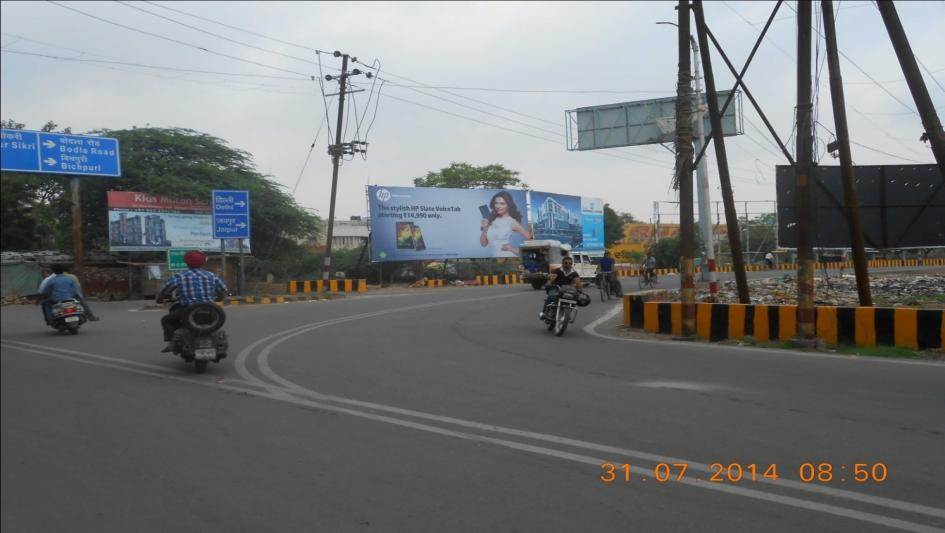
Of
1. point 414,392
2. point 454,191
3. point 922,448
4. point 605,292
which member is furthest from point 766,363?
point 454,191

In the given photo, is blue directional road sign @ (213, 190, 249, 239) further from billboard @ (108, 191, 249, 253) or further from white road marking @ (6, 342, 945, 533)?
white road marking @ (6, 342, 945, 533)

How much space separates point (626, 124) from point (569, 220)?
24.3 meters

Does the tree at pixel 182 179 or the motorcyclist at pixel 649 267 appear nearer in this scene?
the motorcyclist at pixel 649 267

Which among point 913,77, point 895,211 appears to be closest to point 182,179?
point 895,211

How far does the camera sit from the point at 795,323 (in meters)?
12.1

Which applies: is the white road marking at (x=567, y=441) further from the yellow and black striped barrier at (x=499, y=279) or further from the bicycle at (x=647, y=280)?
the yellow and black striped barrier at (x=499, y=279)

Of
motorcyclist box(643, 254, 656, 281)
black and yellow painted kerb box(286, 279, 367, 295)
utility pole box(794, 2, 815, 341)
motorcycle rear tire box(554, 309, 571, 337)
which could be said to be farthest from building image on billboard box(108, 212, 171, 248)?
utility pole box(794, 2, 815, 341)

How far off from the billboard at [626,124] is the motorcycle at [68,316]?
2425 centimetres

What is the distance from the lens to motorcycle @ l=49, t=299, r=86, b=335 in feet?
45.1

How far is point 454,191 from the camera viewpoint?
46531 mm

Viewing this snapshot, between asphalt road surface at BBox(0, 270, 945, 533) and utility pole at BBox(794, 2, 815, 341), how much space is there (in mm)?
1818
